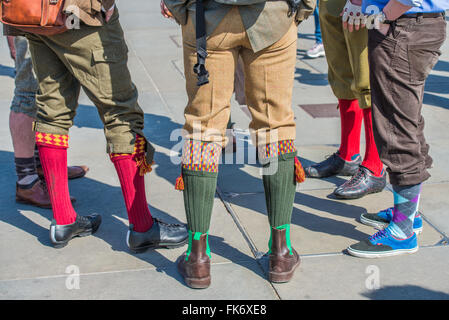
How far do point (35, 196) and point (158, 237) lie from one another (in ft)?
3.10

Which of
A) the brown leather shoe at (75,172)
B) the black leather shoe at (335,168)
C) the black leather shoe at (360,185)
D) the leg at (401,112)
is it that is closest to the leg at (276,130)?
the leg at (401,112)

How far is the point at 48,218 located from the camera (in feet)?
11.4

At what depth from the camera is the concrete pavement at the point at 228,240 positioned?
2.73 meters

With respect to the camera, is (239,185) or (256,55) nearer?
(256,55)

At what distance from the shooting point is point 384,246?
9.93ft

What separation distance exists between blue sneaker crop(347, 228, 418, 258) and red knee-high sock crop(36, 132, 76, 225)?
147 centimetres

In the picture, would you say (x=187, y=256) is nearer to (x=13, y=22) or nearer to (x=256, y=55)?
(x=256, y=55)

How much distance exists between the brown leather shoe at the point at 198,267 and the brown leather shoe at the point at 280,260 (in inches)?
11.7

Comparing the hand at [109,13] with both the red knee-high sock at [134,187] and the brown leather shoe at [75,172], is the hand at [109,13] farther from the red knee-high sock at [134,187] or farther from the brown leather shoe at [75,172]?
the brown leather shoe at [75,172]

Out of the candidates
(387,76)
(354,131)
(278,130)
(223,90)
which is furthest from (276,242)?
(354,131)

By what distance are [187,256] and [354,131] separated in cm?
163

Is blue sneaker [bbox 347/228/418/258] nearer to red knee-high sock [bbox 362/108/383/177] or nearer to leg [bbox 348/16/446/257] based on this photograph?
leg [bbox 348/16/446/257]

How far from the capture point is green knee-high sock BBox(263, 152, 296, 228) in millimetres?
2684

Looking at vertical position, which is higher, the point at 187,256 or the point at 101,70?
the point at 101,70
